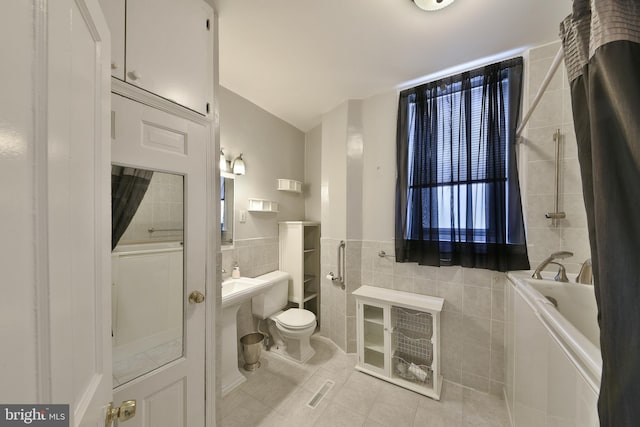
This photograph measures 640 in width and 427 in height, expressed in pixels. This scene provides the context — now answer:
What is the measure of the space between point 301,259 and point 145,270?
1.67 m

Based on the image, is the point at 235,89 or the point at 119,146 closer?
the point at 119,146

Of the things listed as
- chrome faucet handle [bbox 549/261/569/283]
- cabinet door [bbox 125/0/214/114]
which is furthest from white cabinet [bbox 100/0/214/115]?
chrome faucet handle [bbox 549/261/569/283]

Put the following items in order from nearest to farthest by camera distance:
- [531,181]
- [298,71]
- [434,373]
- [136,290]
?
[136,290] → [531,181] → [434,373] → [298,71]

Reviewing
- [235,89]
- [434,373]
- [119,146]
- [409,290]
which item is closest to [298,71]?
[235,89]

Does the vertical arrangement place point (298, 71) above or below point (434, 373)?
above

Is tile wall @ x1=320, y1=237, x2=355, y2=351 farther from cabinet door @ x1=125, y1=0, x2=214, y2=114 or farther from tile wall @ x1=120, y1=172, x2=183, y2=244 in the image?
cabinet door @ x1=125, y1=0, x2=214, y2=114

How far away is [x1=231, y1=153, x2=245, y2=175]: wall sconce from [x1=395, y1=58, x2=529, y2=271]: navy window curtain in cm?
151

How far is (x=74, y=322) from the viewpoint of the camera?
45cm

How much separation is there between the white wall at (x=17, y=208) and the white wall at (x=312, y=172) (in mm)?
2697

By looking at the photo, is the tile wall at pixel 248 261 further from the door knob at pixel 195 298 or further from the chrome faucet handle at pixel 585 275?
the chrome faucet handle at pixel 585 275

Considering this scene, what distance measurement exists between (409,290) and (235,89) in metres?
2.52

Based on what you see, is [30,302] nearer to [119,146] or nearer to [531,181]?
[119,146]

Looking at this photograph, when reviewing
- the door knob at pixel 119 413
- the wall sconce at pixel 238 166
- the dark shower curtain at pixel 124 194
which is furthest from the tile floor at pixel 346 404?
the wall sconce at pixel 238 166

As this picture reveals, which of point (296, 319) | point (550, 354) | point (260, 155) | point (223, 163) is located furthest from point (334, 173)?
point (550, 354)
